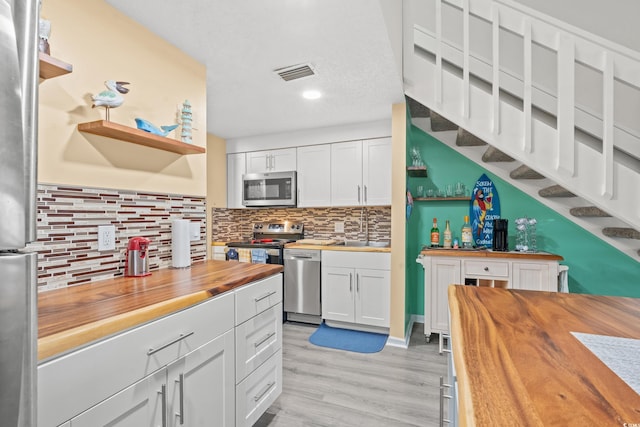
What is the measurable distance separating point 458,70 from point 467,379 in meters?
2.68

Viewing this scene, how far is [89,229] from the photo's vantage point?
53.6 inches

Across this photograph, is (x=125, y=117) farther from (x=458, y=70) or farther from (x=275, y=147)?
(x=458, y=70)

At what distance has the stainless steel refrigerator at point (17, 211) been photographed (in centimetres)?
36

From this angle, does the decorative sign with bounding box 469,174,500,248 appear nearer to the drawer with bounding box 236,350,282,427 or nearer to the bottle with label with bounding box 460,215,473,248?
the bottle with label with bounding box 460,215,473,248

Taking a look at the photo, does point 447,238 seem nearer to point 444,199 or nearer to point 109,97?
point 444,199

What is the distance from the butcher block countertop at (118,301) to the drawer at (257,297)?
0.14 ft

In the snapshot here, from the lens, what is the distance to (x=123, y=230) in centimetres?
151

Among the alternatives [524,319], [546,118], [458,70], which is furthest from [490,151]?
[524,319]

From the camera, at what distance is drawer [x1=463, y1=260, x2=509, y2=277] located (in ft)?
8.31

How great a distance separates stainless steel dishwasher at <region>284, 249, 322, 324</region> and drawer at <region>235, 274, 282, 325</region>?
141 cm

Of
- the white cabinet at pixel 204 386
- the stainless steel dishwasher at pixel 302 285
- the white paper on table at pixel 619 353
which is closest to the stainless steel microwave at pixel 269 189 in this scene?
the stainless steel dishwasher at pixel 302 285

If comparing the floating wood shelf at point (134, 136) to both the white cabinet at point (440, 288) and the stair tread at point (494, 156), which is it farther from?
the stair tread at point (494, 156)

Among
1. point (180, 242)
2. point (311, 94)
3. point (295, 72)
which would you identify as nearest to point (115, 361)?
point (180, 242)

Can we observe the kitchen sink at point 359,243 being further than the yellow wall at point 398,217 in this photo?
Yes
